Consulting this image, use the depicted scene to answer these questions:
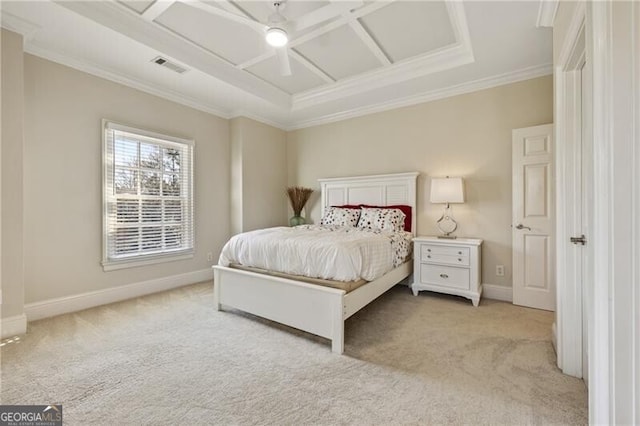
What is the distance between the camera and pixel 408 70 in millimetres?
3438

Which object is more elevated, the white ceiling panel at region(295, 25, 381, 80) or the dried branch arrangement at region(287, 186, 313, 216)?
the white ceiling panel at region(295, 25, 381, 80)

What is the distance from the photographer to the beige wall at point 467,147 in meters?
3.32

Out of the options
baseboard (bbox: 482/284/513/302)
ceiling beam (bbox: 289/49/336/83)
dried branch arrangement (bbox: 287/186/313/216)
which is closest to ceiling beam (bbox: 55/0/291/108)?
ceiling beam (bbox: 289/49/336/83)

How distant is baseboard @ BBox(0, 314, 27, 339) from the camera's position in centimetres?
232

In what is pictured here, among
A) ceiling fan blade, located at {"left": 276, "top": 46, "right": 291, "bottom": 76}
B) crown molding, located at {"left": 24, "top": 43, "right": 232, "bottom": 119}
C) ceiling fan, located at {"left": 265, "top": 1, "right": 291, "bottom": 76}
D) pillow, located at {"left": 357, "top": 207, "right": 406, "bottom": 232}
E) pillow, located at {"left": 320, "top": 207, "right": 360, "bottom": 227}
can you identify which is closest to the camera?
ceiling fan, located at {"left": 265, "top": 1, "right": 291, "bottom": 76}

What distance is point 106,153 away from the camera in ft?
10.6

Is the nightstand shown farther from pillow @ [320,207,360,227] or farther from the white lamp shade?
pillow @ [320,207,360,227]

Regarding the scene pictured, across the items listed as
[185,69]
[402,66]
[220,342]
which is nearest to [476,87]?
[402,66]

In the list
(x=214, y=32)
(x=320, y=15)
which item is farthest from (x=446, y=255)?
(x=214, y=32)

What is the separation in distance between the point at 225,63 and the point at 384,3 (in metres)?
2.01

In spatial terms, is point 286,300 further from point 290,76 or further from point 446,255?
point 290,76

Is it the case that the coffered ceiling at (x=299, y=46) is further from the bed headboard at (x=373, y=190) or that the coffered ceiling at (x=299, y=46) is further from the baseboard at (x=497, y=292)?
the baseboard at (x=497, y=292)

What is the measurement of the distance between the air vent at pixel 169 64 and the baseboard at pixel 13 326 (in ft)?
9.14

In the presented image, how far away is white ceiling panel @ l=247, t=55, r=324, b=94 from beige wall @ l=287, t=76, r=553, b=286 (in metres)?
0.97
